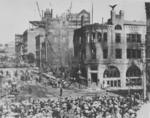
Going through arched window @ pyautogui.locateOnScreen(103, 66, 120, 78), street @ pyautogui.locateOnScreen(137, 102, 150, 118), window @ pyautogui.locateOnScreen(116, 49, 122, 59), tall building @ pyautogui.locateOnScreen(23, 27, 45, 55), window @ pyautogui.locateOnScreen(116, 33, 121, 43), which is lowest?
street @ pyautogui.locateOnScreen(137, 102, 150, 118)

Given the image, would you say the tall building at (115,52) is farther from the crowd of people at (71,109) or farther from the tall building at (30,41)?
the tall building at (30,41)

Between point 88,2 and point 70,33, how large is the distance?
17.0m

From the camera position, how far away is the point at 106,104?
15.2m

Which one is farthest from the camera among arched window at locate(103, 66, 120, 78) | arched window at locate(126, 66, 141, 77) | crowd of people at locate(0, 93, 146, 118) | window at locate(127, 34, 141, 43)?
window at locate(127, 34, 141, 43)

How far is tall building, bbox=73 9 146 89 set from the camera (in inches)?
1032

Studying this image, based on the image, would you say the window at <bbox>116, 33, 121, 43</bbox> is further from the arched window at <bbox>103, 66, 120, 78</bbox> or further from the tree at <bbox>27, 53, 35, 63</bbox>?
the tree at <bbox>27, 53, 35, 63</bbox>

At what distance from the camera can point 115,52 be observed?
26.7 metres

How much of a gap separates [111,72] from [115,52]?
80.1 inches

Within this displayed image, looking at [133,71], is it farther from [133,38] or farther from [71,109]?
[71,109]

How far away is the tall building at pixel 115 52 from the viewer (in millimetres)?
26203

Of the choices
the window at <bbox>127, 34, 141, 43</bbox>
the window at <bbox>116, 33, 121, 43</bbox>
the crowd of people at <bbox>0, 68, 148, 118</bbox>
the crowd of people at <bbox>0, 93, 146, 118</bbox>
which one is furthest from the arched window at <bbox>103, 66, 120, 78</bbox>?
the crowd of people at <bbox>0, 93, 146, 118</bbox>

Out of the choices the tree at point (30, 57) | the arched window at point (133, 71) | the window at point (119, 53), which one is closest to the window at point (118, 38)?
the window at point (119, 53)

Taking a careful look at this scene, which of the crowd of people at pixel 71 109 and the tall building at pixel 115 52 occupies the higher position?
the tall building at pixel 115 52

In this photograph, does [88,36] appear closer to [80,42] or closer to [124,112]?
[80,42]
